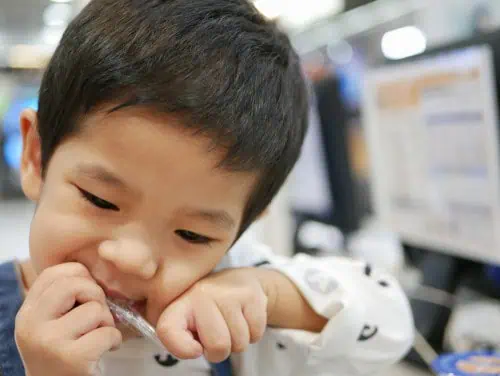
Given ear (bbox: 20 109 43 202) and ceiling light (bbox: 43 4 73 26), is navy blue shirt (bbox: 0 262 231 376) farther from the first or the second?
ceiling light (bbox: 43 4 73 26)

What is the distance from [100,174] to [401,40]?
0.81 m

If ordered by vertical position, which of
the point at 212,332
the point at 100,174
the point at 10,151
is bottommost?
the point at 10,151

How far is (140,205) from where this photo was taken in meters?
0.39

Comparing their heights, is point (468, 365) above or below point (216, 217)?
below

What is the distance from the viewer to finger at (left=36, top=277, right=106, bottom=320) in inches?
14.1

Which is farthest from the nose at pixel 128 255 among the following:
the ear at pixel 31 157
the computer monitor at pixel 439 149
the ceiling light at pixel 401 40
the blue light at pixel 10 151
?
the blue light at pixel 10 151

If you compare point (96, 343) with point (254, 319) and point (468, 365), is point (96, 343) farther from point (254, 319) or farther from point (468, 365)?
point (468, 365)

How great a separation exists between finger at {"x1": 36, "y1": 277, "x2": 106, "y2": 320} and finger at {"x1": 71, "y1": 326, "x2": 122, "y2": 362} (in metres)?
0.02

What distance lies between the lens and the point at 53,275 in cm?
38

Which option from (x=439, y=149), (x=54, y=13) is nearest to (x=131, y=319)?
(x=439, y=149)

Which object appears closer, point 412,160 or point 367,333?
point 367,333

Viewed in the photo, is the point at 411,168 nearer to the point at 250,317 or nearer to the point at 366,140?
the point at 366,140

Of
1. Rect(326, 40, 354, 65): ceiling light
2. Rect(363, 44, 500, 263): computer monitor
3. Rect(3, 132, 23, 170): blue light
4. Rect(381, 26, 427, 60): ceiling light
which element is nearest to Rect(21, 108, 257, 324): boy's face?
Rect(363, 44, 500, 263): computer monitor

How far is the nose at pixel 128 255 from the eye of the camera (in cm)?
38
